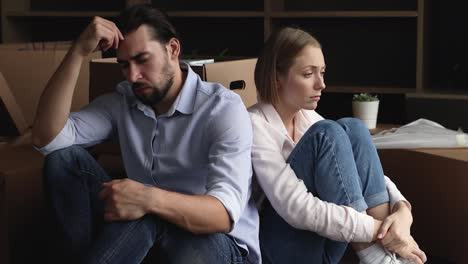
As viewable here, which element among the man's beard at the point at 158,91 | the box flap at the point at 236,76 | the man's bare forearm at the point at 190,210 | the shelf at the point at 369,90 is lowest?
the shelf at the point at 369,90

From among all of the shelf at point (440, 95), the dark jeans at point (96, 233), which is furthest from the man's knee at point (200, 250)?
the shelf at point (440, 95)

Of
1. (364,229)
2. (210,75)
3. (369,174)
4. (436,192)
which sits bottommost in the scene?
(436,192)

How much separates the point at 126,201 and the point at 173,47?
1.56ft

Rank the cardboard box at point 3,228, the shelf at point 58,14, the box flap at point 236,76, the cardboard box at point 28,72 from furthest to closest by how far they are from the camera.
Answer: the shelf at point 58,14, the cardboard box at point 28,72, the box flap at point 236,76, the cardboard box at point 3,228

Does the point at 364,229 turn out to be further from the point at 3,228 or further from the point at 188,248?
the point at 3,228

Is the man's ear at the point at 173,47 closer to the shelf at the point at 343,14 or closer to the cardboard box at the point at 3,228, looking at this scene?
the cardboard box at the point at 3,228

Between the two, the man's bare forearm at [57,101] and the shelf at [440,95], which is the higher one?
the man's bare forearm at [57,101]

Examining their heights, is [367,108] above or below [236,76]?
below

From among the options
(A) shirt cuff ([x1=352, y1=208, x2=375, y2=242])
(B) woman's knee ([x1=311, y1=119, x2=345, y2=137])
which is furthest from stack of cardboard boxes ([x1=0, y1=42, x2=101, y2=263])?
(A) shirt cuff ([x1=352, y1=208, x2=375, y2=242])

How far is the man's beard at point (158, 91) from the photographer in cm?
202

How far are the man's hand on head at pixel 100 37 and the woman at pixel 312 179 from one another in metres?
0.41

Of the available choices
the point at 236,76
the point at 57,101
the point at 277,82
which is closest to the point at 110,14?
the point at 236,76

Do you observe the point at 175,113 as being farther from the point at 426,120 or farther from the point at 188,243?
the point at 426,120

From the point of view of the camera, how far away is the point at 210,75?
239 centimetres
